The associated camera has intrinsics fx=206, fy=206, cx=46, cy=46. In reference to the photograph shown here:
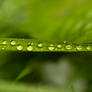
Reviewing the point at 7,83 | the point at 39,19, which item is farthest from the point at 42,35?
the point at 7,83

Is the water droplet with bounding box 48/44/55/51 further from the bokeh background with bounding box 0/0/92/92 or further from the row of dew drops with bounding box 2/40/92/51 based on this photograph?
the bokeh background with bounding box 0/0/92/92

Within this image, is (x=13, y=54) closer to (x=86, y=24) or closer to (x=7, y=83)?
A: (x=7, y=83)

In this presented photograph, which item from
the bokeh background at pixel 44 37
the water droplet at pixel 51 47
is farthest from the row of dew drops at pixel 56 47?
the bokeh background at pixel 44 37

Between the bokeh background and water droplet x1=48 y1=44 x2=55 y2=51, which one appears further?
the bokeh background

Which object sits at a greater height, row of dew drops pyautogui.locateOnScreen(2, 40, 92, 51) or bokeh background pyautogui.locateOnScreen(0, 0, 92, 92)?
bokeh background pyautogui.locateOnScreen(0, 0, 92, 92)

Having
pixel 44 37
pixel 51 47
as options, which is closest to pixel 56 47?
pixel 51 47

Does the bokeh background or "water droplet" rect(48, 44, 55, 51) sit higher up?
the bokeh background

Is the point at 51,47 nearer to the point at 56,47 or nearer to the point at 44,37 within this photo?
the point at 56,47

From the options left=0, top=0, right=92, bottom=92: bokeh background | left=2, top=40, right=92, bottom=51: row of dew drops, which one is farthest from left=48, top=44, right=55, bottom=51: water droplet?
left=0, top=0, right=92, bottom=92: bokeh background
